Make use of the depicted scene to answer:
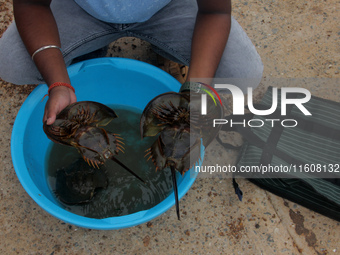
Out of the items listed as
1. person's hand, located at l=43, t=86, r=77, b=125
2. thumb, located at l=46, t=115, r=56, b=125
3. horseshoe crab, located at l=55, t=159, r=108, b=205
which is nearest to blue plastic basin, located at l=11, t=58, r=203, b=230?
horseshoe crab, located at l=55, t=159, r=108, b=205

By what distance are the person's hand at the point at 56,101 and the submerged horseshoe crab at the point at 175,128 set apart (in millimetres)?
448

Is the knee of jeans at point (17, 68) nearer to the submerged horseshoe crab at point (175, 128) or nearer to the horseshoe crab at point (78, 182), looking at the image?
the horseshoe crab at point (78, 182)

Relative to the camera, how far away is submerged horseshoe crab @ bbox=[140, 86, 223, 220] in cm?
142

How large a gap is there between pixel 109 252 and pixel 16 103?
131cm

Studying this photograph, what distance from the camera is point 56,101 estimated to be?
156 cm

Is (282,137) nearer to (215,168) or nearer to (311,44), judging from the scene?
(215,168)

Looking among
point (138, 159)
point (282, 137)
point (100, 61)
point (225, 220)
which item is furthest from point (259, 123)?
point (100, 61)

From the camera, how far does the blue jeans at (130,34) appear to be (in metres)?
1.87

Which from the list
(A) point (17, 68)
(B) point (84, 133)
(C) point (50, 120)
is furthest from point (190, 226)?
(A) point (17, 68)

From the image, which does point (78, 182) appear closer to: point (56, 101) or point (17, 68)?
point (56, 101)

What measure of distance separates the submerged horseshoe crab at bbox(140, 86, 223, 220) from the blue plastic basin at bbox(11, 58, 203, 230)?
0.26 metres

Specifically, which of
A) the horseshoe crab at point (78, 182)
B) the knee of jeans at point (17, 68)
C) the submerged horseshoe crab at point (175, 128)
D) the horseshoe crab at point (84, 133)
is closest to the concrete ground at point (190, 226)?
the horseshoe crab at point (78, 182)

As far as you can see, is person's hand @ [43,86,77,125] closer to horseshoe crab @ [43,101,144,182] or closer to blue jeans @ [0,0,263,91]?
horseshoe crab @ [43,101,144,182]

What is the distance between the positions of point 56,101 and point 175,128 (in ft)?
2.08
